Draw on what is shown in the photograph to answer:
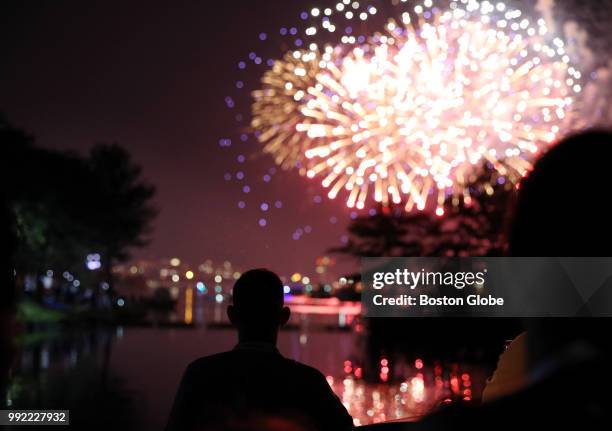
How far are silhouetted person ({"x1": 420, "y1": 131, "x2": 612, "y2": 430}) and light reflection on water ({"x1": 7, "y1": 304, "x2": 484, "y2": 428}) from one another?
22.7 ft

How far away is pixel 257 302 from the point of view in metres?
3.68

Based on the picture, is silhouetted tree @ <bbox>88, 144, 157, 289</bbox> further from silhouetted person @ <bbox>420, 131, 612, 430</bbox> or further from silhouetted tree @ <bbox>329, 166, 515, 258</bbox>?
silhouetted person @ <bbox>420, 131, 612, 430</bbox>

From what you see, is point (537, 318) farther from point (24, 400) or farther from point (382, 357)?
point (382, 357)

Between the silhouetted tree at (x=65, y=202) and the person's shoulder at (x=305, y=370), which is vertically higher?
the silhouetted tree at (x=65, y=202)

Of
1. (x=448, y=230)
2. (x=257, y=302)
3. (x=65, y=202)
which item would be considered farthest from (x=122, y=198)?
(x=257, y=302)

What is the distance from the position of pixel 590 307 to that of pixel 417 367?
23.7 m

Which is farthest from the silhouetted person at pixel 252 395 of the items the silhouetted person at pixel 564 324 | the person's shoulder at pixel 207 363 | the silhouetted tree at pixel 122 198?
the silhouetted tree at pixel 122 198

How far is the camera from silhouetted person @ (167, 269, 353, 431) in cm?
314

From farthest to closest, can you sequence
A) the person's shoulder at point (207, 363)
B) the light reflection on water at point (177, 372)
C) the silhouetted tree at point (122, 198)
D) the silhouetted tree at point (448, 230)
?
the silhouetted tree at point (122, 198) → the silhouetted tree at point (448, 230) → the light reflection on water at point (177, 372) → the person's shoulder at point (207, 363)

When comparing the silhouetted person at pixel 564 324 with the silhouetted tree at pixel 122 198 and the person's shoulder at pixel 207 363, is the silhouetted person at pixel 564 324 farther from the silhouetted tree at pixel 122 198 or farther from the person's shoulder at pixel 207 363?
the silhouetted tree at pixel 122 198

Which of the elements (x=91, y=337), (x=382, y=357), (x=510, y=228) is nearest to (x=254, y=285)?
(x=510, y=228)

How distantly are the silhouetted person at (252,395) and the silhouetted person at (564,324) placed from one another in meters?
1.87

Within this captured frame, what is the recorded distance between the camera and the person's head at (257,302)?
360cm

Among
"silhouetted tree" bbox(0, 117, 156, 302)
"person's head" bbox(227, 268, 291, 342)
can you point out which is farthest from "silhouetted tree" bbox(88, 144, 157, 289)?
"person's head" bbox(227, 268, 291, 342)
